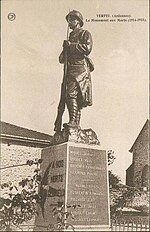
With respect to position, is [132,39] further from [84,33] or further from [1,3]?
[1,3]

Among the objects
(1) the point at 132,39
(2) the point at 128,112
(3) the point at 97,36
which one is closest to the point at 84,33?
(3) the point at 97,36

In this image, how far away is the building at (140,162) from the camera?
1.27 m

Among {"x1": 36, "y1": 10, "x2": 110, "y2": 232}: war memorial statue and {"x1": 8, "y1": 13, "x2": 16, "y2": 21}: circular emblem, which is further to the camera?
{"x1": 8, "y1": 13, "x2": 16, "y2": 21}: circular emblem

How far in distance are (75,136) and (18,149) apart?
0.19 meters

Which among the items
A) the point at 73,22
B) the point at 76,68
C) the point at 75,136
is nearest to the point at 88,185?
the point at 75,136

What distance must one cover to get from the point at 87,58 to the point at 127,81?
16 centimetres

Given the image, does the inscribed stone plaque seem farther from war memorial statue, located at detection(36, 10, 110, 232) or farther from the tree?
the tree

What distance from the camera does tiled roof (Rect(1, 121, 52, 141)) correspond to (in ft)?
4.37

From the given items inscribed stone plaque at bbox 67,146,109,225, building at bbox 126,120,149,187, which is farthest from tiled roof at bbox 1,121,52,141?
building at bbox 126,120,149,187

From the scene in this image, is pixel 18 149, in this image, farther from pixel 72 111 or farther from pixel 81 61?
pixel 81 61

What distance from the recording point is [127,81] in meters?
1.32

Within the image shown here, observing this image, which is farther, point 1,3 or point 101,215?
point 1,3

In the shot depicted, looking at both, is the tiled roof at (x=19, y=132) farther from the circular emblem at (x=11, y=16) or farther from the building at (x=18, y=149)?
the circular emblem at (x=11, y=16)

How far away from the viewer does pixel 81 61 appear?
1366 millimetres
